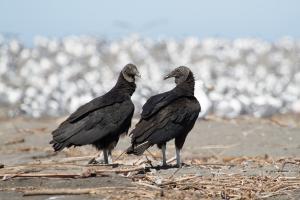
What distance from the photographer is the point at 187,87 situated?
898 centimetres

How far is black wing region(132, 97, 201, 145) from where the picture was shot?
823cm

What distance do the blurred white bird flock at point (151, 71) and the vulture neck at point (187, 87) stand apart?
7688 mm

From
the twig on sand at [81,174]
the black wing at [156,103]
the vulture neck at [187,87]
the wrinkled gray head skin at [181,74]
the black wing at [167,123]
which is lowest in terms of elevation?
the twig on sand at [81,174]

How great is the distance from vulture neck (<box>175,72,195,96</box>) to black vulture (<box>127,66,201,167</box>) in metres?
0.08

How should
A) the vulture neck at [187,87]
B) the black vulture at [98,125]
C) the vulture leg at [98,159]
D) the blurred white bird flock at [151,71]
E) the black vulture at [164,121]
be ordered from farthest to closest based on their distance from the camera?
the blurred white bird flock at [151,71] → the vulture leg at [98,159] → the vulture neck at [187,87] → the black vulture at [98,125] → the black vulture at [164,121]

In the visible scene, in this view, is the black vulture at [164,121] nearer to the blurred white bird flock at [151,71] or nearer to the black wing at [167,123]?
the black wing at [167,123]

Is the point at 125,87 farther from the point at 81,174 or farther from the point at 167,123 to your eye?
the point at 81,174

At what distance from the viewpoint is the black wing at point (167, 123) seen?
8.23m

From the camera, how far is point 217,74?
79.5 feet

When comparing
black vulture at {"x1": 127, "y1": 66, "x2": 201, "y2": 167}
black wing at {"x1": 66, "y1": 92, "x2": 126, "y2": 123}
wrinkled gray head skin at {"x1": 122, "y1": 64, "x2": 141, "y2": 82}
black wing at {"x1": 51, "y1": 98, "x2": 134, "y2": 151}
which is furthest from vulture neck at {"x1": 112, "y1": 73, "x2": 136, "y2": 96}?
black vulture at {"x1": 127, "y1": 66, "x2": 201, "y2": 167}

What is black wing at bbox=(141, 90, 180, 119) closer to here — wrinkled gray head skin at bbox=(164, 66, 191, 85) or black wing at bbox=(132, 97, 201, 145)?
black wing at bbox=(132, 97, 201, 145)

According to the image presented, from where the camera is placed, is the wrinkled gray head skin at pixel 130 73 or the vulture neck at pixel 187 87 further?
the wrinkled gray head skin at pixel 130 73

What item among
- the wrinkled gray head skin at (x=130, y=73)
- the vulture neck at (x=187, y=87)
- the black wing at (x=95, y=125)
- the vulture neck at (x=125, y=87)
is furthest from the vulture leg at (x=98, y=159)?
the vulture neck at (x=187, y=87)

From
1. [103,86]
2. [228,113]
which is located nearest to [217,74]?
[103,86]
